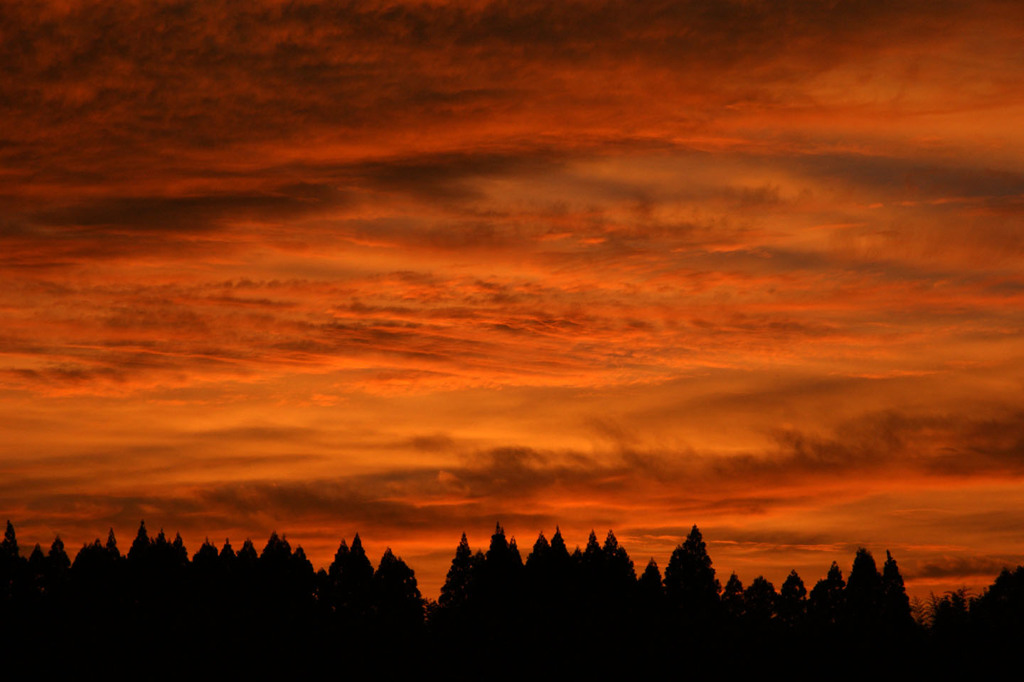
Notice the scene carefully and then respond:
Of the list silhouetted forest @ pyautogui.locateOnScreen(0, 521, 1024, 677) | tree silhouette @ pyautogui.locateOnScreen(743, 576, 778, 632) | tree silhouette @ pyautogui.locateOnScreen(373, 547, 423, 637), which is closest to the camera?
silhouetted forest @ pyautogui.locateOnScreen(0, 521, 1024, 677)

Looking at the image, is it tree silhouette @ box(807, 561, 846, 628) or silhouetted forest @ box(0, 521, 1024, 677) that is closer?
silhouetted forest @ box(0, 521, 1024, 677)

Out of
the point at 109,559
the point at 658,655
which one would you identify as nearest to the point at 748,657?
the point at 658,655

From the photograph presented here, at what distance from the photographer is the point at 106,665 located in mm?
149125

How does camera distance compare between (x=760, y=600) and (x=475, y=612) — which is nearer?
(x=475, y=612)

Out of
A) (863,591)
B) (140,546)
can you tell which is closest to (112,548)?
(140,546)

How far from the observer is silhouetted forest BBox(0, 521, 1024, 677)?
154m

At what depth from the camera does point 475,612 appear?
548 ft

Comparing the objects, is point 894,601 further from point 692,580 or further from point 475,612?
point 475,612

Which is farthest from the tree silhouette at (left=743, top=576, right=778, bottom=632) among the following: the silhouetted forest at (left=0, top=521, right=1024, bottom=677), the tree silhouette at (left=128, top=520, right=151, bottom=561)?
the tree silhouette at (left=128, top=520, right=151, bottom=561)

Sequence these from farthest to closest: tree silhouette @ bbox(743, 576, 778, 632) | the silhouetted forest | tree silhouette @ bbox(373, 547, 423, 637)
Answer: tree silhouette @ bbox(743, 576, 778, 632) < tree silhouette @ bbox(373, 547, 423, 637) < the silhouetted forest

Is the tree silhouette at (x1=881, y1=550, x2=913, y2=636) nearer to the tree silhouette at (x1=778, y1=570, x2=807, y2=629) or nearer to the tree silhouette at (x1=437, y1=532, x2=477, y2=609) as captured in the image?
the tree silhouette at (x1=778, y1=570, x2=807, y2=629)

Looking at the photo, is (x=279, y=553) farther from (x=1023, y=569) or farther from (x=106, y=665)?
(x=1023, y=569)

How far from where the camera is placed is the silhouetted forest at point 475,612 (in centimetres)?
15438

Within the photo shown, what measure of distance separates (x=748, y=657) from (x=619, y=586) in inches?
940
